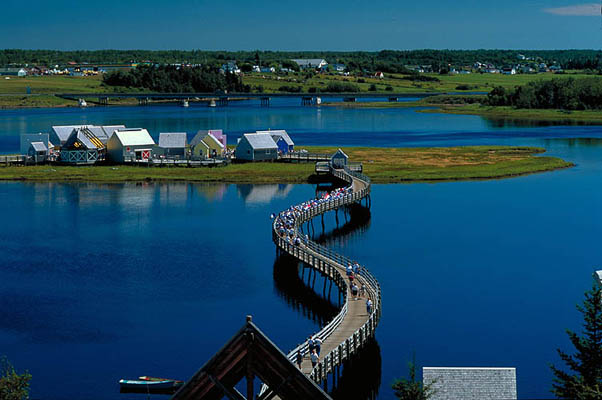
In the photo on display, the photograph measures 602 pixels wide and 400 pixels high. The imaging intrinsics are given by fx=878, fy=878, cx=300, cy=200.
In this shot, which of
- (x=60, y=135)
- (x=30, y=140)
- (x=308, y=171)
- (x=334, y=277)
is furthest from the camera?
(x=60, y=135)

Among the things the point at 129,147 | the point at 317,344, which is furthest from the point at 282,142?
the point at 317,344

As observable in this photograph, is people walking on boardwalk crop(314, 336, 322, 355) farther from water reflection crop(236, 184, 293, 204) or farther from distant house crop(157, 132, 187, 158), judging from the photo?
distant house crop(157, 132, 187, 158)

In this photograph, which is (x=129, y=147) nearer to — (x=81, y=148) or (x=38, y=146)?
(x=81, y=148)

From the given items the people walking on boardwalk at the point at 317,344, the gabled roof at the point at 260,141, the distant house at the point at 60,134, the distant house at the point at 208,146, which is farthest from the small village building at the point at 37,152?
the people walking on boardwalk at the point at 317,344

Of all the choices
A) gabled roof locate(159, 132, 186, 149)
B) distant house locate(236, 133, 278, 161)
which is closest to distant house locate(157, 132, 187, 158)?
gabled roof locate(159, 132, 186, 149)

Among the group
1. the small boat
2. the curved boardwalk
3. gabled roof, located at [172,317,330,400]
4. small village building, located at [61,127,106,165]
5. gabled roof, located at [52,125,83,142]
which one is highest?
gabled roof, located at [172,317,330,400]

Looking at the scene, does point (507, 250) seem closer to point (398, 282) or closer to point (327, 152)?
point (398, 282)

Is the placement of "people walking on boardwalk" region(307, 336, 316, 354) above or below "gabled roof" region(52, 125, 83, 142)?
below
